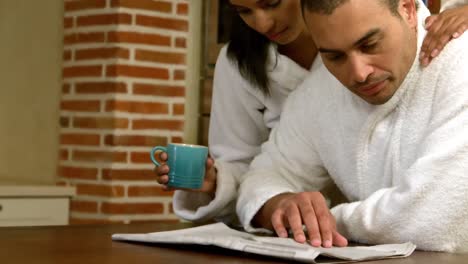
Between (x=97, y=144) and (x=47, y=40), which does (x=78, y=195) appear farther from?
→ (x=47, y=40)

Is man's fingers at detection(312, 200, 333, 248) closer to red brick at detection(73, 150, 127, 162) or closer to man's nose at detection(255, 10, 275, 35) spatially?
man's nose at detection(255, 10, 275, 35)

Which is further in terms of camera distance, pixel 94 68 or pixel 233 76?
pixel 94 68

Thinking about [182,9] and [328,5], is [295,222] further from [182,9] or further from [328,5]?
[182,9]

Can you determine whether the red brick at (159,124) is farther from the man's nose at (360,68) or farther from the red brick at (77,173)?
the man's nose at (360,68)

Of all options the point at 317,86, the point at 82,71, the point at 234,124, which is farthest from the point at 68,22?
the point at 317,86

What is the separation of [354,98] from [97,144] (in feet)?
6.45

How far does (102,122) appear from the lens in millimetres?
3275

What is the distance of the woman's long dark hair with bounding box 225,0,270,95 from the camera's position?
71.1 inches

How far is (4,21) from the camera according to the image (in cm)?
367

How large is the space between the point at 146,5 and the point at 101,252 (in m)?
2.25

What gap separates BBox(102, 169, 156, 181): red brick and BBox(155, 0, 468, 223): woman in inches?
52.0

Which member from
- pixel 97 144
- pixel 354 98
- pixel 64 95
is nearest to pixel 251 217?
pixel 354 98

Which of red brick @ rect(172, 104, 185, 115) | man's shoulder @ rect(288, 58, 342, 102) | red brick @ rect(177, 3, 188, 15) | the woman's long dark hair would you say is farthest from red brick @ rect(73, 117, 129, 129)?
man's shoulder @ rect(288, 58, 342, 102)

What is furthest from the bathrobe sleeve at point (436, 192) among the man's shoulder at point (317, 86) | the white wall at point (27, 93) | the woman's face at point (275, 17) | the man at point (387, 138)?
the white wall at point (27, 93)
